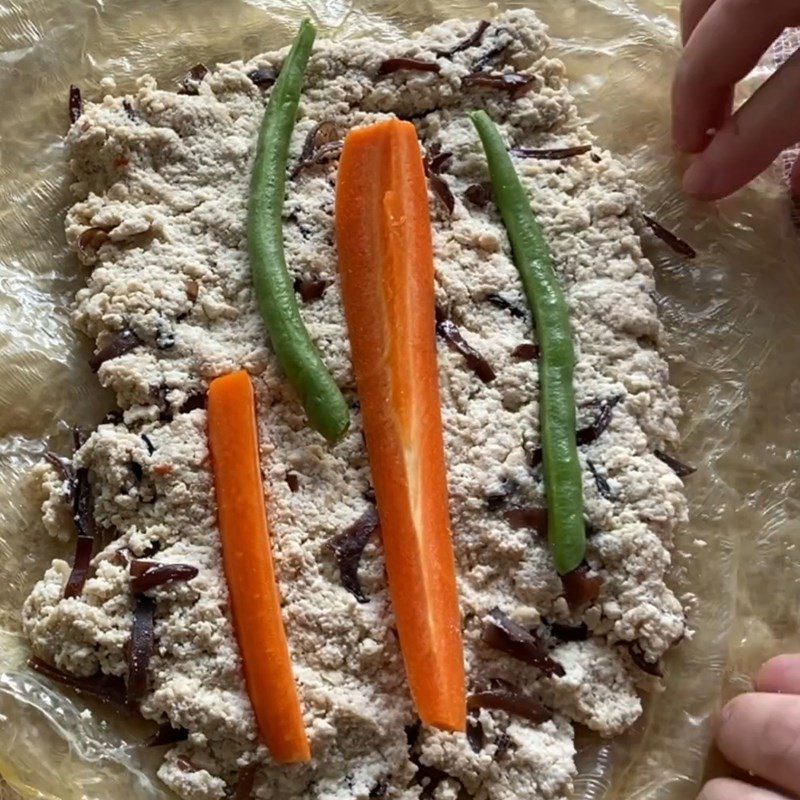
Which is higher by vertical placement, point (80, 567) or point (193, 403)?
point (193, 403)

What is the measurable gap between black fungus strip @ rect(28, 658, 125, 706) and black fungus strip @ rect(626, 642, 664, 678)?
89 centimetres

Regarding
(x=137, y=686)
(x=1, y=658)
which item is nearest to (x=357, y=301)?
(x=137, y=686)

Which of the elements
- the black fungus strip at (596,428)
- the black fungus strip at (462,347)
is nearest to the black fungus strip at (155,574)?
the black fungus strip at (462,347)

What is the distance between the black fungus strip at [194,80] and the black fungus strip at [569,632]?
132cm

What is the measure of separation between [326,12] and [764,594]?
5.29 ft

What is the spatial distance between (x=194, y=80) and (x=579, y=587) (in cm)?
133

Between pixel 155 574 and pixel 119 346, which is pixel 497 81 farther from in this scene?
pixel 155 574

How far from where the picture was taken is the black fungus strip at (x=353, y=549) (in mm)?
1743

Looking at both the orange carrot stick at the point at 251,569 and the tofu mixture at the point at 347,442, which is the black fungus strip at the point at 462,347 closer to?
the tofu mixture at the point at 347,442

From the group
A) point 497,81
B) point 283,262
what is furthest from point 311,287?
point 497,81

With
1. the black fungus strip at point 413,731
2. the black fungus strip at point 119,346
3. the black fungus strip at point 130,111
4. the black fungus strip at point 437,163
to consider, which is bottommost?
the black fungus strip at point 413,731

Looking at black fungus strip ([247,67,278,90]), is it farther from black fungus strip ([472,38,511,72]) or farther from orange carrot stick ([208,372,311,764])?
orange carrot stick ([208,372,311,764])

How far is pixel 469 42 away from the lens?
7.15 feet

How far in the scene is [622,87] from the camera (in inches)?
90.4
